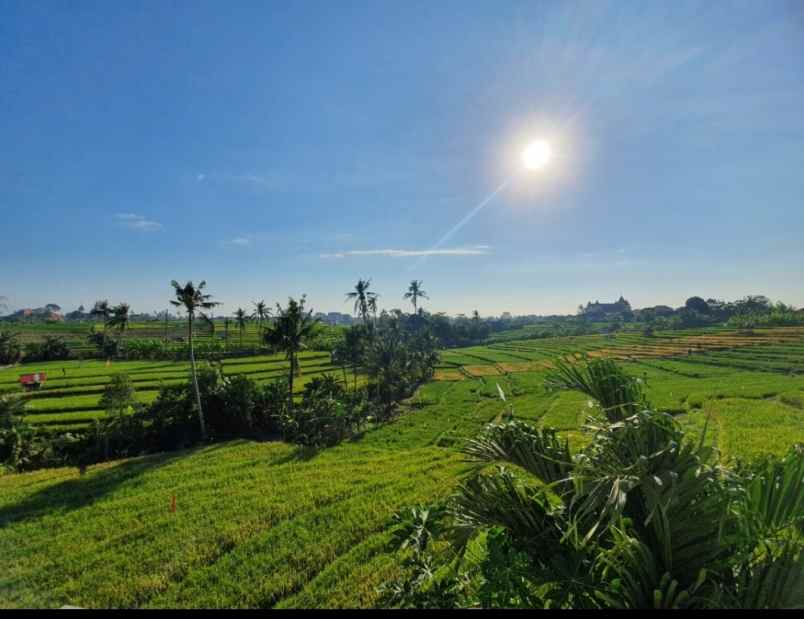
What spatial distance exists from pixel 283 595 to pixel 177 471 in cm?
1261

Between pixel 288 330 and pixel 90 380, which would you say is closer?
pixel 288 330

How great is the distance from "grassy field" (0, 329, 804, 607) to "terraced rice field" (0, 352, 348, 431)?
1084cm

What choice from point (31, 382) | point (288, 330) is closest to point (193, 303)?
point (288, 330)

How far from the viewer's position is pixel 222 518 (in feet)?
42.9

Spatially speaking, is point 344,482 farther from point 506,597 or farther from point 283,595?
point 506,597

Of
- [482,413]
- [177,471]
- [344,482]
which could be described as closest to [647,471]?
[344,482]

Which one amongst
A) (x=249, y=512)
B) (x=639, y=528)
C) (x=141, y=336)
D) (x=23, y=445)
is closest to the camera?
(x=639, y=528)

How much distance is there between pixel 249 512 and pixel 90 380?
34.2 meters

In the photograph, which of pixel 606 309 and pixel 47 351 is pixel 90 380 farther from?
pixel 606 309

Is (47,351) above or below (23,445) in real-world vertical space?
above

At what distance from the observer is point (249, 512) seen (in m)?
13.4

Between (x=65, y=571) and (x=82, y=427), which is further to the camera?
(x=82, y=427)

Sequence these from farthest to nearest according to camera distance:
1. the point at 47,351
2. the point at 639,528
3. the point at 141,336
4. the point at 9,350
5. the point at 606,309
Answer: the point at 606,309 < the point at 141,336 < the point at 47,351 < the point at 9,350 < the point at 639,528

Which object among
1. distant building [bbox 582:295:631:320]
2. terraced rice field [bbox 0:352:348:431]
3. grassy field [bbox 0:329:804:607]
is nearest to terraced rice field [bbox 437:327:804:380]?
grassy field [bbox 0:329:804:607]
